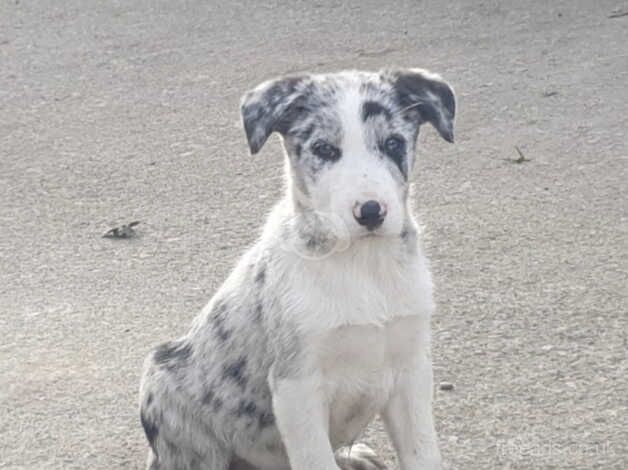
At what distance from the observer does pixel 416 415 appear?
4641 millimetres

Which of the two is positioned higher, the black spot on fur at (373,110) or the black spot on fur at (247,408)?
the black spot on fur at (373,110)

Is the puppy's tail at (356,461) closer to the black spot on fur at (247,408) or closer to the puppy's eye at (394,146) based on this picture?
the black spot on fur at (247,408)

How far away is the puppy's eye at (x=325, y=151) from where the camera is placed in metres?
4.43

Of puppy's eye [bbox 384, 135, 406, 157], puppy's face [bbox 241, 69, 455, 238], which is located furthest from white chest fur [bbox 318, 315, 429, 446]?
puppy's eye [bbox 384, 135, 406, 157]

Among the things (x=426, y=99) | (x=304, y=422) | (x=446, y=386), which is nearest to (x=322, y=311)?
(x=304, y=422)

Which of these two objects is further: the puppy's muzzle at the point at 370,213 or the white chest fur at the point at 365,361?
the white chest fur at the point at 365,361

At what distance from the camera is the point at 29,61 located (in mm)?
11500

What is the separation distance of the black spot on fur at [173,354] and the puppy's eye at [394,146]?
Result: 1.03m

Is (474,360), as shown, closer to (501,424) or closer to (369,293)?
(501,424)

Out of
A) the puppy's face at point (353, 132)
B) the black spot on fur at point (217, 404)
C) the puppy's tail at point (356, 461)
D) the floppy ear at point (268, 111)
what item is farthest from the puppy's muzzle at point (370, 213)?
the puppy's tail at point (356, 461)

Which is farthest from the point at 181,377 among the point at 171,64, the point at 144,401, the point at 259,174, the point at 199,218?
the point at 171,64

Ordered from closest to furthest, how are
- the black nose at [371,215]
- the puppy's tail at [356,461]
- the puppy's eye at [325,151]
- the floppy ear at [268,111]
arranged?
Answer: 1. the black nose at [371,215]
2. the puppy's eye at [325,151]
3. the floppy ear at [268,111]
4. the puppy's tail at [356,461]

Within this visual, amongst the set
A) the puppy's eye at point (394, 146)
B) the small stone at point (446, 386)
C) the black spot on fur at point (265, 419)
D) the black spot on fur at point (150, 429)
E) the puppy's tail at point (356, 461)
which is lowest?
the small stone at point (446, 386)

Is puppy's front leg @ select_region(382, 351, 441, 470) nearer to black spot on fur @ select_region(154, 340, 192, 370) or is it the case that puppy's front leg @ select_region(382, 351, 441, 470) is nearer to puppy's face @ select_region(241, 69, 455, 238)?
puppy's face @ select_region(241, 69, 455, 238)
